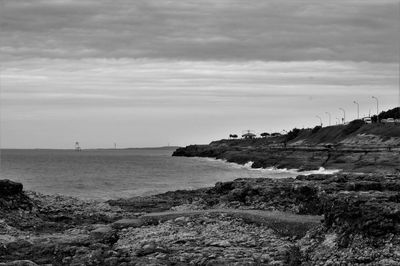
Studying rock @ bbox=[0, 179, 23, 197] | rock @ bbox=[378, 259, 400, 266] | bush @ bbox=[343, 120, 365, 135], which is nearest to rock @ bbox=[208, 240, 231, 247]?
rock @ bbox=[378, 259, 400, 266]

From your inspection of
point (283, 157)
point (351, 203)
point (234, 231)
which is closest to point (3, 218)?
point (234, 231)

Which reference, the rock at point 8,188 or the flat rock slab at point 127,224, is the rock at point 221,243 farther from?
the rock at point 8,188

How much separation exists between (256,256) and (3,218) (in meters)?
14.1

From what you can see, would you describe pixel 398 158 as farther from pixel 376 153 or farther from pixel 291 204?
pixel 291 204

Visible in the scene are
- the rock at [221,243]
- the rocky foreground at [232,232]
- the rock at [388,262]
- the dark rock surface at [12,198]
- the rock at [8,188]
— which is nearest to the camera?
the rock at [388,262]

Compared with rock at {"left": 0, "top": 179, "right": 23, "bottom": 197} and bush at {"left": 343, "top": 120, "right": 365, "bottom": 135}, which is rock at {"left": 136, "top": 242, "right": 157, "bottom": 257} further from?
bush at {"left": 343, "top": 120, "right": 365, "bottom": 135}

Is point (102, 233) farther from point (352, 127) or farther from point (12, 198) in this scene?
point (352, 127)

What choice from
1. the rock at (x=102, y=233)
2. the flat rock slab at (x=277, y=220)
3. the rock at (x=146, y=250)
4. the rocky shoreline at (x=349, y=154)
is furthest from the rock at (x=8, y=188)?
the rocky shoreline at (x=349, y=154)

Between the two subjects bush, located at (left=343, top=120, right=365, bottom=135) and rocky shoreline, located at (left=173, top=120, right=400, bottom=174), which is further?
bush, located at (left=343, top=120, right=365, bottom=135)

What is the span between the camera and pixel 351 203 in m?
18.8

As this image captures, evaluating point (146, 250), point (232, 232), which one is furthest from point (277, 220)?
point (146, 250)

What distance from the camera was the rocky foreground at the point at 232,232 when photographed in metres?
17.6

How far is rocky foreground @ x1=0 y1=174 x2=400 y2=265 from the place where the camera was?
17562 mm

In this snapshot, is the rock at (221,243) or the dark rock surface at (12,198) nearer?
the rock at (221,243)
